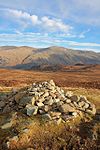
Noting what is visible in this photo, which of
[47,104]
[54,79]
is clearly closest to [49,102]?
[47,104]

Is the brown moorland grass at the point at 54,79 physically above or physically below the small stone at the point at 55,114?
below

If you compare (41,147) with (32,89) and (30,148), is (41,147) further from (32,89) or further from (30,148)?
(32,89)

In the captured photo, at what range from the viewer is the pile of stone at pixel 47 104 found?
1741 centimetres

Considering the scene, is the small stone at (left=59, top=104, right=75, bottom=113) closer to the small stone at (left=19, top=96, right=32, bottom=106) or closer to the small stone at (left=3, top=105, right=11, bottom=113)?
the small stone at (left=19, top=96, right=32, bottom=106)

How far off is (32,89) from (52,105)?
2.29 metres

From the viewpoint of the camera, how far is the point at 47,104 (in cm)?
1817

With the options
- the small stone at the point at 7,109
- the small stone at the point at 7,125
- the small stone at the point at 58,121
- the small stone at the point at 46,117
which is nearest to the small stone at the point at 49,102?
the small stone at the point at 46,117

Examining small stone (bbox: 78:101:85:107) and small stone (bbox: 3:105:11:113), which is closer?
small stone (bbox: 3:105:11:113)

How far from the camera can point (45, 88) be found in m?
19.9

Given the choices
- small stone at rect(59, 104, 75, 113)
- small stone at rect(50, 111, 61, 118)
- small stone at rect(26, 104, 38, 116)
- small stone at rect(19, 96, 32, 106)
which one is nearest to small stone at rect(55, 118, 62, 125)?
small stone at rect(50, 111, 61, 118)

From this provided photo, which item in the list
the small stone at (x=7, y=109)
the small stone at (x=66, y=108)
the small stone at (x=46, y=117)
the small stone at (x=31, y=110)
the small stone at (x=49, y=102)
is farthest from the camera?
the small stone at (x=7, y=109)

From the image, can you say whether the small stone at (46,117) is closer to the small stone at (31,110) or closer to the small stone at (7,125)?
the small stone at (31,110)

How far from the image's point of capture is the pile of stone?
57.1 ft

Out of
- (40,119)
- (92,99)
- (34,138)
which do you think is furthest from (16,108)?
(92,99)
